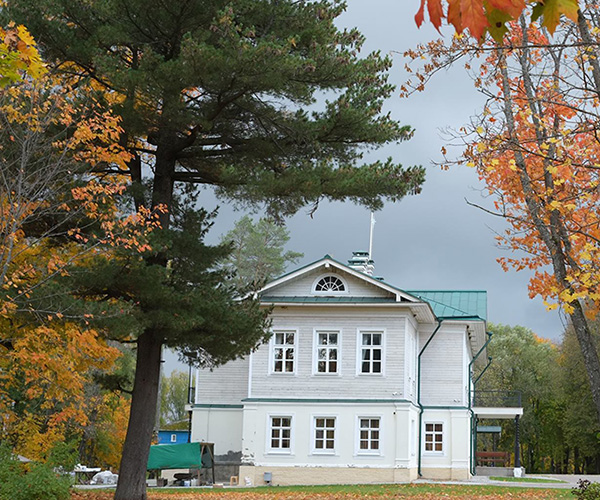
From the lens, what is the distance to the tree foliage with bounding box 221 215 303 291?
53844 mm

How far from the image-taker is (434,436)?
97.5ft

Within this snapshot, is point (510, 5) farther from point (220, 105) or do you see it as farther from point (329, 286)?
point (329, 286)

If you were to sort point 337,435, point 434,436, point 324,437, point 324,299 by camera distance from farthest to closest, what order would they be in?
1. point 434,436
2. point 324,299
3. point 324,437
4. point 337,435

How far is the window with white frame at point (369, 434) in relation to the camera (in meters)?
27.0

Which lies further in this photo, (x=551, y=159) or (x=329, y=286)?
(x=329, y=286)

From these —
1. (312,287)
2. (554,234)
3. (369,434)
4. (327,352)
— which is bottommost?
(369,434)

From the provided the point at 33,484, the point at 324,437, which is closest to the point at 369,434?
the point at 324,437

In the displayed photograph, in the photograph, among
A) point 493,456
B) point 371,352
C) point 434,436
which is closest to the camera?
point 371,352

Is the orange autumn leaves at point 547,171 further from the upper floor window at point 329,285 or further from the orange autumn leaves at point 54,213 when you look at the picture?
the upper floor window at point 329,285

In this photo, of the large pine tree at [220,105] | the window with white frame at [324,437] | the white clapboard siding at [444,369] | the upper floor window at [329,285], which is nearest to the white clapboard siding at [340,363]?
the upper floor window at [329,285]

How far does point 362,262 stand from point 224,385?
732cm

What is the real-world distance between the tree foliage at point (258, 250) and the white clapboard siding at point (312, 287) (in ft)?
78.6

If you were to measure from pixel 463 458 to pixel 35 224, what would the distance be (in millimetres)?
19634

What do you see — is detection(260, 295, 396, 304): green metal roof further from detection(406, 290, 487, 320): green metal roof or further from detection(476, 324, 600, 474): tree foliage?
detection(476, 324, 600, 474): tree foliage
